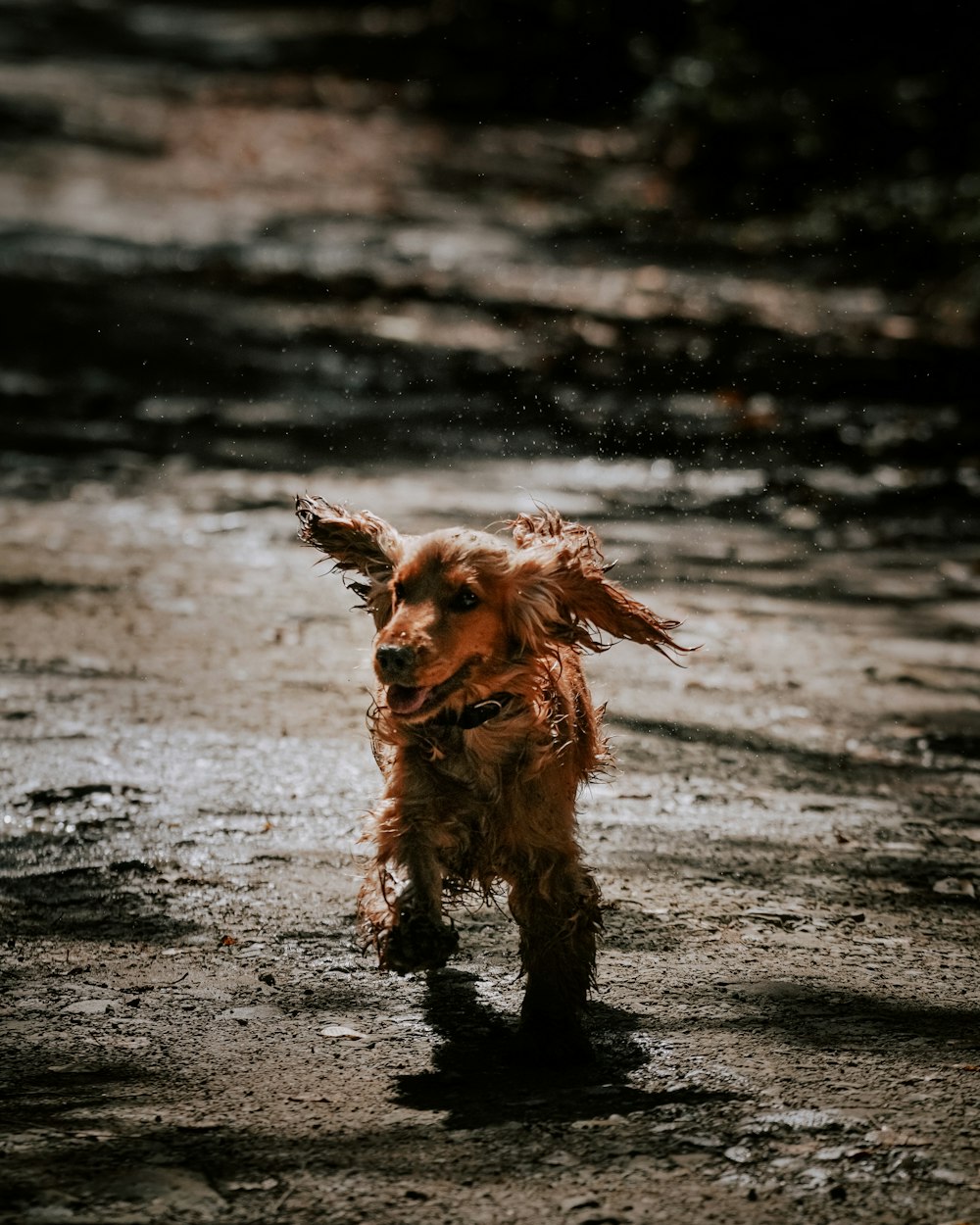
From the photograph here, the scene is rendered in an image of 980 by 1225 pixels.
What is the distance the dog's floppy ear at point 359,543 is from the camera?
5277mm

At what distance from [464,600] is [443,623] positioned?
5.0 inches

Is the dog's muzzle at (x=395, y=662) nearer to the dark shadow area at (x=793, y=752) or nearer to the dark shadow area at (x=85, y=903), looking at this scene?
the dark shadow area at (x=85, y=903)

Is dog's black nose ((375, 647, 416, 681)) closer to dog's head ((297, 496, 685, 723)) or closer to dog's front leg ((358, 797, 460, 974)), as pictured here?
dog's head ((297, 496, 685, 723))

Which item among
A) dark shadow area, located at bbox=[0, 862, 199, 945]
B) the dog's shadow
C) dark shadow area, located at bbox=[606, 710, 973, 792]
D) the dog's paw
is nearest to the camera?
the dog's shadow

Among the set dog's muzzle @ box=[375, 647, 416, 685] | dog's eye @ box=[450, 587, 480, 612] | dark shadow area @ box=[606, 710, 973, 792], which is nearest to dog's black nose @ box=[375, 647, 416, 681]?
dog's muzzle @ box=[375, 647, 416, 685]

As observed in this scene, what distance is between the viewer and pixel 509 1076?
15.4 feet

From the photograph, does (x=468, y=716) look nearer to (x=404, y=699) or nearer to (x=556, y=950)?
(x=404, y=699)

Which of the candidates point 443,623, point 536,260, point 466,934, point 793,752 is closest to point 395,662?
point 443,623

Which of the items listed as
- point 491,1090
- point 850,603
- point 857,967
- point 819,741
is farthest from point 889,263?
point 491,1090

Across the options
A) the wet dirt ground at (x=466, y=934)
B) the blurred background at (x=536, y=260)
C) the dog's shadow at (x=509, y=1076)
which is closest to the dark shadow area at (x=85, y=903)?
the wet dirt ground at (x=466, y=934)

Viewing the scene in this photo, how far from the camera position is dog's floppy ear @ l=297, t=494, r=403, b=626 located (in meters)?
5.28

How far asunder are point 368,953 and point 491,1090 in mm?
1085

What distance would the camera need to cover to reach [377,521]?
539cm

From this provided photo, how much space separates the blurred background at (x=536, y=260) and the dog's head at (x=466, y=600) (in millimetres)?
6973
